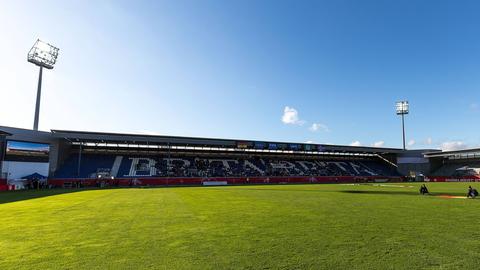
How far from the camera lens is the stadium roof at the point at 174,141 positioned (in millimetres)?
56594

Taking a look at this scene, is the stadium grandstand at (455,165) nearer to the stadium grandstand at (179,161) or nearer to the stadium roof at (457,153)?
the stadium roof at (457,153)

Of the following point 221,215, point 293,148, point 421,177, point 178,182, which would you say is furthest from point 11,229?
point 421,177

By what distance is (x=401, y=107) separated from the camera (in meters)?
97.2

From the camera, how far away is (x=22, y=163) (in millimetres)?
46594

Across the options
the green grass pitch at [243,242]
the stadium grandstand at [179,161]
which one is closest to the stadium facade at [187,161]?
the stadium grandstand at [179,161]

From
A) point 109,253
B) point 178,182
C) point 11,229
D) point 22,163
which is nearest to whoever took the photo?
point 109,253

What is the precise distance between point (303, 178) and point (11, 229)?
62.0 meters

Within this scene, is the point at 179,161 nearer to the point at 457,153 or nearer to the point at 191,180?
the point at 191,180

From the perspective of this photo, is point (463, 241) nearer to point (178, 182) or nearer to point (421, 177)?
point (178, 182)

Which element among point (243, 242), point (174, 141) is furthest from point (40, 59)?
point (243, 242)

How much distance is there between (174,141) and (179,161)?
Result: 8.44 metres

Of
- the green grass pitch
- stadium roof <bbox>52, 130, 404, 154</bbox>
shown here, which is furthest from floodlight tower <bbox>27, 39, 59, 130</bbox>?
the green grass pitch

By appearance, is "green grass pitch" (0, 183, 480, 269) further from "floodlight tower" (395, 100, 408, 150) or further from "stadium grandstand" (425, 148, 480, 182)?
"floodlight tower" (395, 100, 408, 150)

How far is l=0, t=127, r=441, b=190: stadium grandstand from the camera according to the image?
49.1 m
